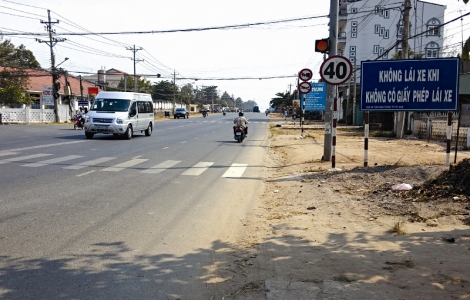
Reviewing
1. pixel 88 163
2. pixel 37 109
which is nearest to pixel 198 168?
pixel 88 163

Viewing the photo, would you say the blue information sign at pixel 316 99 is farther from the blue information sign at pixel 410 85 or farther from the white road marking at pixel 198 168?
the blue information sign at pixel 410 85

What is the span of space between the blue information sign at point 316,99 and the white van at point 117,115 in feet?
53.5

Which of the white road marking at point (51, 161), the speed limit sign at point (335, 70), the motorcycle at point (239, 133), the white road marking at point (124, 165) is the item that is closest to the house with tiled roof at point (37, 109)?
the motorcycle at point (239, 133)

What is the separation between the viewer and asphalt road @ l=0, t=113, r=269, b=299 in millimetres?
4117

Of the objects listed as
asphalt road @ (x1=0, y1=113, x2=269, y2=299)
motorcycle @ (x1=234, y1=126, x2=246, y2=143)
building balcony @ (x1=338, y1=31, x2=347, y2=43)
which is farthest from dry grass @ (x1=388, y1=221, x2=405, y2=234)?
building balcony @ (x1=338, y1=31, x2=347, y2=43)

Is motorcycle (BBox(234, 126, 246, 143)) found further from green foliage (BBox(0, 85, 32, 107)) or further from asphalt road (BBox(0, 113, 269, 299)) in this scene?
green foliage (BBox(0, 85, 32, 107))

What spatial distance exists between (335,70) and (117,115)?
46.0 feet

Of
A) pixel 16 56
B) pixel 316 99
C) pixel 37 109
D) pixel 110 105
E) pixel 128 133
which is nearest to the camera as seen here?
pixel 128 133

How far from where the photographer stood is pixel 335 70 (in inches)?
438

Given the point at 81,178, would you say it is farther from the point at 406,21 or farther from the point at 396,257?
the point at 406,21

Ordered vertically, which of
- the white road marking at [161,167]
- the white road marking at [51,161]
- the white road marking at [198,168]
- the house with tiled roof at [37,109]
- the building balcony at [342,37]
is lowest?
the white road marking at [198,168]

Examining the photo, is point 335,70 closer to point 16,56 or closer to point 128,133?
point 128,133

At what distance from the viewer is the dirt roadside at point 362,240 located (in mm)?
4012

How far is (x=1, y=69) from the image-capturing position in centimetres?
5166
